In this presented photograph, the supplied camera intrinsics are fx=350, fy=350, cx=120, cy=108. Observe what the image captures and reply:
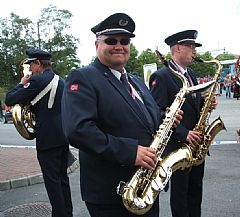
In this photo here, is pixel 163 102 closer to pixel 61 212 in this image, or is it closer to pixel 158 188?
pixel 158 188

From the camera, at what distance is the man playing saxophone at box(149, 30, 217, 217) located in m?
3.28

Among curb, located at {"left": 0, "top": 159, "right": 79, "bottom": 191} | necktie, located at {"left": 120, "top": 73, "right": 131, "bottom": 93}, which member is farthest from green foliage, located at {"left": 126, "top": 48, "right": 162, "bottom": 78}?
necktie, located at {"left": 120, "top": 73, "right": 131, "bottom": 93}

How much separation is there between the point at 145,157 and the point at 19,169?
4705 mm

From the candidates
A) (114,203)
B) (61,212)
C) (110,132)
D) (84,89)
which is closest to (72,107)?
(84,89)

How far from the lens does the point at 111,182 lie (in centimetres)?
217

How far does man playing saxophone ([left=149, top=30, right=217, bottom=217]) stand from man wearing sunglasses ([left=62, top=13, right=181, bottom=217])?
0.95m

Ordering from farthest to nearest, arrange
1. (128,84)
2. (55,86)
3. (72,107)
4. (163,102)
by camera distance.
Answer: (55,86) → (163,102) → (128,84) → (72,107)

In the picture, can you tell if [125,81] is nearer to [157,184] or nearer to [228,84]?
[157,184]

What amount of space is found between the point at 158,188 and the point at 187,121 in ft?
4.24

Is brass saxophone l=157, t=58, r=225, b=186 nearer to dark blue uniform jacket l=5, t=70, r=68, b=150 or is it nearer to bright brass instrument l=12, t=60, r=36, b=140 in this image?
dark blue uniform jacket l=5, t=70, r=68, b=150

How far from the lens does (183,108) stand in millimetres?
3289

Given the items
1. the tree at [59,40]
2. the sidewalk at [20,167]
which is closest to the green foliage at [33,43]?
the tree at [59,40]

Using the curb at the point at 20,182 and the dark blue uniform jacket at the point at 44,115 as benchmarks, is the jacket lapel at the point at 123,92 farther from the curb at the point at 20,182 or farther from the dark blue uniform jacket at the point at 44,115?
the curb at the point at 20,182

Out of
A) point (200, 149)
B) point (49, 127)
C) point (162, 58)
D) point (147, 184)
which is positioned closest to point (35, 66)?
point (49, 127)
